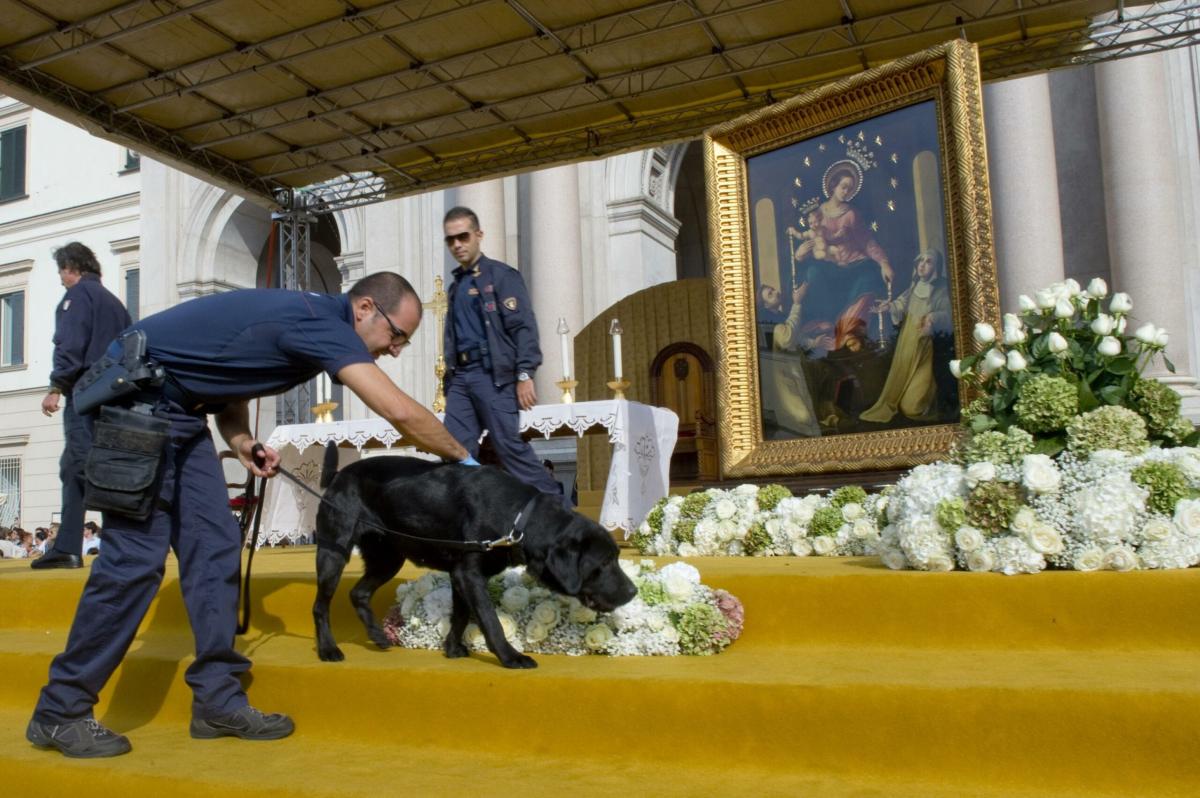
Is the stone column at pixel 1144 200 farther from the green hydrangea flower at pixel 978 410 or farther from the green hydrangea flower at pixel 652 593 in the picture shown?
the green hydrangea flower at pixel 652 593

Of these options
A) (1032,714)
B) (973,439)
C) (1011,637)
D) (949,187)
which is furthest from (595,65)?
(1032,714)

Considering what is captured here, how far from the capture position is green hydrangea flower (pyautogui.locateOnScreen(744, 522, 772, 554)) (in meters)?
5.09

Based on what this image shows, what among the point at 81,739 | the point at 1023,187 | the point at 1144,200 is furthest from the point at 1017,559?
the point at 1144,200

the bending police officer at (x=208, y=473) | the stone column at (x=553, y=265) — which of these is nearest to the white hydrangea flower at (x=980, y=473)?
the bending police officer at (x=208, y=473)

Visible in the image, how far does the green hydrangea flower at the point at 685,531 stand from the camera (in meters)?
5.36

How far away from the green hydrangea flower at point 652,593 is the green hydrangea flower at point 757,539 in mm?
1680

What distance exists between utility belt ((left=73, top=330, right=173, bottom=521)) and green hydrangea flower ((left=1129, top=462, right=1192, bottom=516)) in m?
3.38

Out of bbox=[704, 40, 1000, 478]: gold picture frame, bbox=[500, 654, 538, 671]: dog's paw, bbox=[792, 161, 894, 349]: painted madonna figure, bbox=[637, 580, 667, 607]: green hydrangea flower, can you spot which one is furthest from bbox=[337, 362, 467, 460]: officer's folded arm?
bbox=[792, 161, 894, 349]: painted madonna figure

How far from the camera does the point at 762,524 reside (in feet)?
17.0

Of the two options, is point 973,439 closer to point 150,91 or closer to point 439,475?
point 439,475

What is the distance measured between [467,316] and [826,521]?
2085 mm

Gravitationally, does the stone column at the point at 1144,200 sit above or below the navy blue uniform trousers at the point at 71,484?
above

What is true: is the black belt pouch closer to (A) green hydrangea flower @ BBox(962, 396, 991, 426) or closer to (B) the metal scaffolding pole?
(A) green hydrangea flower @ BBox(962, 396, 991, 426)

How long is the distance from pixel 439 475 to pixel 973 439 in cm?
230
